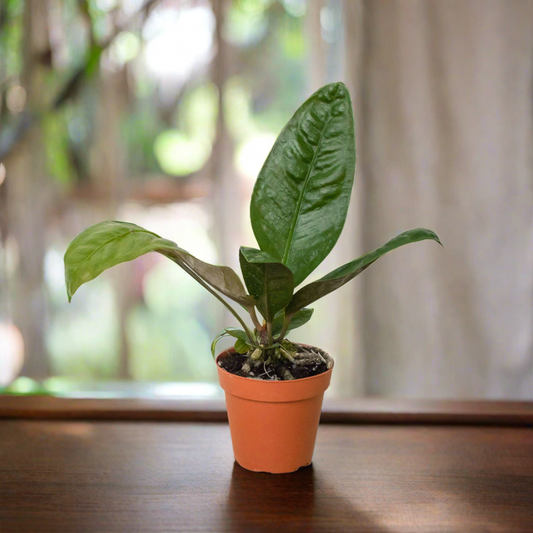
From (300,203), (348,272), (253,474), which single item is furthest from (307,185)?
(253,474)

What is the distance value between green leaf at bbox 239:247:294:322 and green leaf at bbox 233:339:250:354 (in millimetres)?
43

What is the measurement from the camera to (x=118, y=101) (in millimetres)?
1844

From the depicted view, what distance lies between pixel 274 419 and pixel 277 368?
0.06 metres

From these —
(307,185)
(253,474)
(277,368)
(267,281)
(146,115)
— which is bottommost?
(253,474)

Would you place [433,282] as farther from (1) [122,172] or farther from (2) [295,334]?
(1) [122,172]

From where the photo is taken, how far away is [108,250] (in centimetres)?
58

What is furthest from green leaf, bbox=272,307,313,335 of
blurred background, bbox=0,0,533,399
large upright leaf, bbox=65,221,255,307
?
blurred background, bbox=0,0,533,399

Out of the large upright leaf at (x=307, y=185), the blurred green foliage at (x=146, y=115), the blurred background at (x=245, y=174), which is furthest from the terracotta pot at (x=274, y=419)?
the blurred green foliage at (x=146, y=115)

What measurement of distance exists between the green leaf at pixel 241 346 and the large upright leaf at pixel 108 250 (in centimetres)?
11

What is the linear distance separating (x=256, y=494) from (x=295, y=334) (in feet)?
4.21

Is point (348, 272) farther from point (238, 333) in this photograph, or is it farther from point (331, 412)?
point (331, 412)

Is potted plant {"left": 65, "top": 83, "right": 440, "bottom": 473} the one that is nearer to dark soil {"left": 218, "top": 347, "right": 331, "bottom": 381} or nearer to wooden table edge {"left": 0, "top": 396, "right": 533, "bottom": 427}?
dark soil {"left": 218, "top": 347, "right": 331, "bottom": 381}

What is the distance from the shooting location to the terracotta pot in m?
0.66

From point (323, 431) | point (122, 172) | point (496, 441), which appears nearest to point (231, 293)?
point (323, 431)
